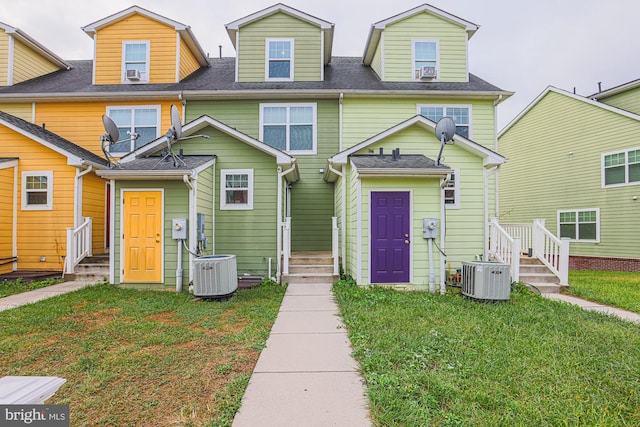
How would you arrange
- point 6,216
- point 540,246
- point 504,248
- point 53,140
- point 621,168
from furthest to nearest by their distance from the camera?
point 621,168 → point 53,140 → point 6,216 → point 540,246 → point 504,248

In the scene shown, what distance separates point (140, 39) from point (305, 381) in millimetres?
13336

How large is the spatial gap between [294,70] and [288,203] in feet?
16.1

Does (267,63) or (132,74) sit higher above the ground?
(267,63)

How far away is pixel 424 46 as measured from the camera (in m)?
11.8

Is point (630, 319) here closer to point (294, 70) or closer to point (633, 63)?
point (294, 70)

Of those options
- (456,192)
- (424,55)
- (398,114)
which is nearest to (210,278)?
(456,192)

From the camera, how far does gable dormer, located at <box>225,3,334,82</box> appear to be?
11.7 metres

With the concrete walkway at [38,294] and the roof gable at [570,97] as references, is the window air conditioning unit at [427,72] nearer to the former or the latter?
the roof gable at [570,97]

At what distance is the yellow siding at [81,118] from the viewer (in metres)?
11.4

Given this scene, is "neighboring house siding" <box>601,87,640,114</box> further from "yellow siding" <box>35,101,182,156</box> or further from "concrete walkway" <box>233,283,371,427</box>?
"yellow siding" <box>35,101,182,156</box>

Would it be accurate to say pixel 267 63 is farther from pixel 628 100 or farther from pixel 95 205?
pixel 628 100

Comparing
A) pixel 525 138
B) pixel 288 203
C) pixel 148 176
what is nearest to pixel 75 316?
pixel 148 176

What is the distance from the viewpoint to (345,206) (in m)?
9.23

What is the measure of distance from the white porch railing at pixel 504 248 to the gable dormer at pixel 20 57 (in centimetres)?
1730
